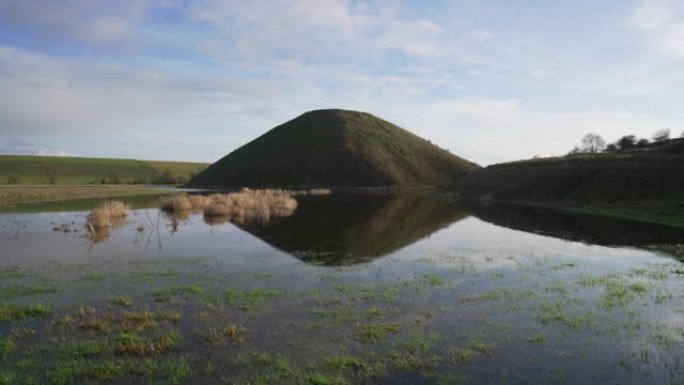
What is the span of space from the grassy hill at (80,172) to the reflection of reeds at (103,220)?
101 meters

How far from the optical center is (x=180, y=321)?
43.0 ft

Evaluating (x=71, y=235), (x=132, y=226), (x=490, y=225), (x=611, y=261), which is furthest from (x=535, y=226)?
(x=71, y=235)

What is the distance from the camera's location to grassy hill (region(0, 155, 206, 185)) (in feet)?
442

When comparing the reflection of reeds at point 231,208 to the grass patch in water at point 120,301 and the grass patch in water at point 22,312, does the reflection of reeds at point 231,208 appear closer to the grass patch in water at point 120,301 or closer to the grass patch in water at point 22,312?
the grass patch in water at point 120,301

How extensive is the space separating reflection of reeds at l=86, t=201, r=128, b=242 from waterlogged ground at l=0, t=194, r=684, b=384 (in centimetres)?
342

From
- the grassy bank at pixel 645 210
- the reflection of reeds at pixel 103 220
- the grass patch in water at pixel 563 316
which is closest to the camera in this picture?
the grass patch in water at pixel 563 316

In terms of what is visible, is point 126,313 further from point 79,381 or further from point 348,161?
point 348,161

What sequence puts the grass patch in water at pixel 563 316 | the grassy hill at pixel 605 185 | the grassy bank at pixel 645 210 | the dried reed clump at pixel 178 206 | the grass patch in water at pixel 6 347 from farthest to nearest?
1. the dried reed clump at pixel 178 206
2. the grassy hill at pixel 605 185
3. the grassy bank at pixel 645 210
4. the grass patch in water at pixel 563 316
5. the grass patch in water at pixel 6 347

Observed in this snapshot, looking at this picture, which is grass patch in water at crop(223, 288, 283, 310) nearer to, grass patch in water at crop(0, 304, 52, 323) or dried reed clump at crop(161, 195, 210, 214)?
grass patch in water at crop(0, 304, 52, 323)

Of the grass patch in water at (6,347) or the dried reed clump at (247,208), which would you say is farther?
the dried reed clump at (247,208)

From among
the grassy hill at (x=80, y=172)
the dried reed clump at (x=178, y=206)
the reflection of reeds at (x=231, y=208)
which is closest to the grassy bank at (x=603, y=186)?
the reflection of reeds at (x=231, y=208)

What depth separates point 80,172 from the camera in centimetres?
15425

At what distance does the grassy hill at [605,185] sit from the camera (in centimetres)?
4631

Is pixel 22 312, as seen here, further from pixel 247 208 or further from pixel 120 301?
pixel 247 208
